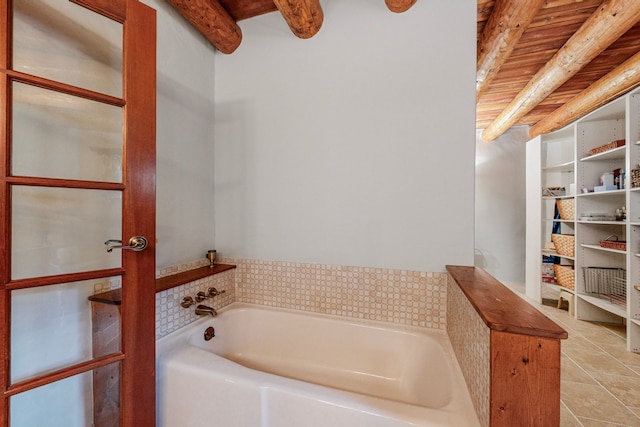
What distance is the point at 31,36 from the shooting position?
84cm

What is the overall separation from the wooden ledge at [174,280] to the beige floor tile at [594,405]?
7.67 feet

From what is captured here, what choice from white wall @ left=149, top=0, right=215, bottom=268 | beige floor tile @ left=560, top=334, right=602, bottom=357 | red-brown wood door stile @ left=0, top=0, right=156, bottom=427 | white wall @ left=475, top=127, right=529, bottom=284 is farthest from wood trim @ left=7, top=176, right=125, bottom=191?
white wall @ left=475, top=127, right=529, bottom=284

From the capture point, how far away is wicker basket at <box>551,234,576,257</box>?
2650 millimetres

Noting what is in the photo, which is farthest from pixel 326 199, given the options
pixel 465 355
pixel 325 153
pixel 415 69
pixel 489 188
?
pixel 489 188

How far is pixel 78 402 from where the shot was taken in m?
0.93

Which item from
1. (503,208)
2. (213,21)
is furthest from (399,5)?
(503,208)

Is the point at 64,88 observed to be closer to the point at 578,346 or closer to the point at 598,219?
the point at 578,346

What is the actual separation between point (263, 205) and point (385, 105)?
1.06 metres

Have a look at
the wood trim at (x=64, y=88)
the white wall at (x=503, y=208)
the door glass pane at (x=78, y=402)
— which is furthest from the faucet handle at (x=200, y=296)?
the white wall at (x=503, y=208)

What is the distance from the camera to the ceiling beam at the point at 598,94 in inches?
78.0

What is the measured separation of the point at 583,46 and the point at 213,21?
2658 millimetres

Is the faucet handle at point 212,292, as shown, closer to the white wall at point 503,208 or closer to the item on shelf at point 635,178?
the item on shelf at point 635,178

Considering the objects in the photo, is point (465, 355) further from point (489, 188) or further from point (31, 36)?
point (489, 188)

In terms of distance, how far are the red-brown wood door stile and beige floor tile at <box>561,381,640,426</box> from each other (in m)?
2.29
